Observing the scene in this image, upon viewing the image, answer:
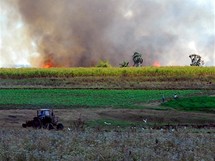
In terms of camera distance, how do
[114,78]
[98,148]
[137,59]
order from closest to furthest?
[98,148] < [114,78] < [137,59]

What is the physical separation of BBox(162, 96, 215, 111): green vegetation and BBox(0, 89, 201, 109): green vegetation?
109 inches

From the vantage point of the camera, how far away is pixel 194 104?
39.7 meters

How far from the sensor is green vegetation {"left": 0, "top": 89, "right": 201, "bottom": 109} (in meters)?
40.1

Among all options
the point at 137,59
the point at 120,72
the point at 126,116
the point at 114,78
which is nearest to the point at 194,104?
the point at 126,116

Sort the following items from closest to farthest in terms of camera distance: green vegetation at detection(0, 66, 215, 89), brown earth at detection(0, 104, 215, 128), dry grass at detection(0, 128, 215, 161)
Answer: dry grass at detection(0, 128, 215, 161), brown earth at detection(0, 104, 215, 128), green vegetation at detection(0, 66, 215, 89)

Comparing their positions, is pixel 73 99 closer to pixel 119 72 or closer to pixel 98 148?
pixel 119 72

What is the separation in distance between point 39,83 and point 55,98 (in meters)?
19.9

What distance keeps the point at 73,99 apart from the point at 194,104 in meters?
11.0

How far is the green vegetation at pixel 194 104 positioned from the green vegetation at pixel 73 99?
9.08 feet

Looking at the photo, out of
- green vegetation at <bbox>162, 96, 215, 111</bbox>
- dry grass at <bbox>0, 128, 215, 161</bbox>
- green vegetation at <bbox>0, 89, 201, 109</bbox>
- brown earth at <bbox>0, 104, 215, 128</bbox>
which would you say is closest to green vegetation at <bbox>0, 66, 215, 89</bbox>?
green vegetation at <bbox>0, 89, 201, 109</bbox>

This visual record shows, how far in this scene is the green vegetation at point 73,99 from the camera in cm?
4006

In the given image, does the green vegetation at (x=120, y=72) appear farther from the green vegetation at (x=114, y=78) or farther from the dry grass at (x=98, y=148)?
the dry grass at (x=98, y=148)

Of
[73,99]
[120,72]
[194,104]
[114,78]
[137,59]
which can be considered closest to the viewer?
[194,104]

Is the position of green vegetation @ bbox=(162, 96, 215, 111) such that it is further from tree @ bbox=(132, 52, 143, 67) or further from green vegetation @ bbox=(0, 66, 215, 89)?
tree @ bbox=(132, 52, 143, 67)
